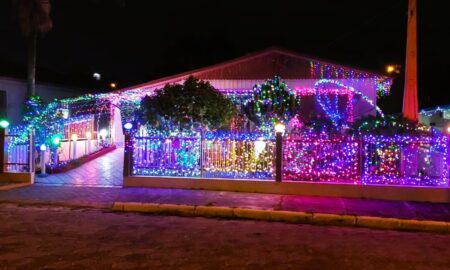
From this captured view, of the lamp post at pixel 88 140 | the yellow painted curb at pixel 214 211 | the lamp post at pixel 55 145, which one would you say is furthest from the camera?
the lamp post at pixel 88 140

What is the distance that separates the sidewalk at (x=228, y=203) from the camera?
31.5 ft

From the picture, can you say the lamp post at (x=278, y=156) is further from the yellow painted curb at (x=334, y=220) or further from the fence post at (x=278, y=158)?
the yellow painted curb at (x=334, y=220)

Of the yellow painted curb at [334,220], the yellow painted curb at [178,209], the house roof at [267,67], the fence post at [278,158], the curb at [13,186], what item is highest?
the house roof at [267,67]

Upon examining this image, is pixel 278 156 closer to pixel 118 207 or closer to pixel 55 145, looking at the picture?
pixel 118 207

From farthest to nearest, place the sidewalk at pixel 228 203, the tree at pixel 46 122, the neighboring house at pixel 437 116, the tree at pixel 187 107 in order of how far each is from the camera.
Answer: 1. the neighboring house at pixel 437 116
2. the tree at pixel 46 122
3. the tree at pixel 187 107
4. the sidewalk at pixel 228 203

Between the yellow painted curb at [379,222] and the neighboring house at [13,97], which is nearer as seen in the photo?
the yellow painted curb at [379,222]

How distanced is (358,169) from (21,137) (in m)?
8.73

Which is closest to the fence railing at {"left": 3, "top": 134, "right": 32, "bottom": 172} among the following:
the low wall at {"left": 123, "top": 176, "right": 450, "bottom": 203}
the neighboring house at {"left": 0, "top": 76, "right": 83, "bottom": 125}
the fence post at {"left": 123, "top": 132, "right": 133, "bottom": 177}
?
the fence post at {"left": 123, "top": 132, "right": 133, "bottom": 177}

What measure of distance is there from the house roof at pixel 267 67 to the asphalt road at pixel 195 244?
9604mm

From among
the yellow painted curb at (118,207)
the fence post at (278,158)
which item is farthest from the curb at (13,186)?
the fence post at (278,158)

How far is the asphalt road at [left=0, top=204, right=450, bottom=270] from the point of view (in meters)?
6.29

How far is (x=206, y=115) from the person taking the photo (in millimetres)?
14156

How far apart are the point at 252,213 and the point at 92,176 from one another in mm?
6371

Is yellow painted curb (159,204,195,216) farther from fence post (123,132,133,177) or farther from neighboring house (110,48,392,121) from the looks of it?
neighboring house (110,48,392,121)
